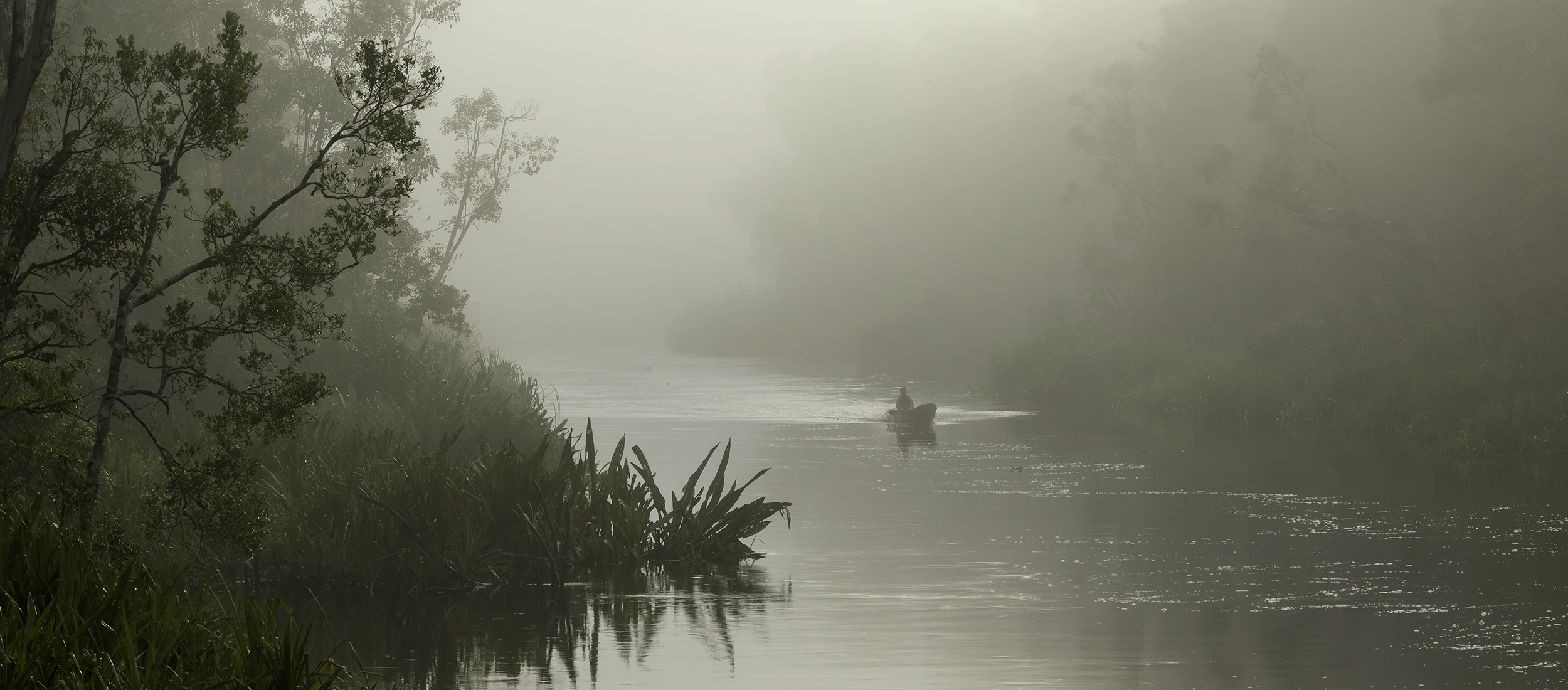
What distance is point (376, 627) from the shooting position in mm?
13992

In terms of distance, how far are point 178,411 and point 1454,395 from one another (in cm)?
2319

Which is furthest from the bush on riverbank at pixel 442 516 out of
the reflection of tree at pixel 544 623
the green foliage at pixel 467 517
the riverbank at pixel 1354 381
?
the riverbank at pixel 1354 381

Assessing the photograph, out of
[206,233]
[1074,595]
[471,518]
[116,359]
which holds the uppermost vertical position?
[206,233]

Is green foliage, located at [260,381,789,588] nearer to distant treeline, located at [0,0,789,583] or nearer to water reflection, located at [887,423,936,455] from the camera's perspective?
distant treeline, located at [0,0,789,583]

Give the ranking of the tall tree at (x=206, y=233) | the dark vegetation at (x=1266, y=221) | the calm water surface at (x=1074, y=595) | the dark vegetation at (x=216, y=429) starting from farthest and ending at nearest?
the dark vegetation at (x=1266, y=221) < the calm water surface at (x=1074, y=595) < the tall tree at (x=206, y=233) < the dark vegetation at (x=216, y=429)

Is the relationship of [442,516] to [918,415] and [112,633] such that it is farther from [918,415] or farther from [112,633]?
[918,415]

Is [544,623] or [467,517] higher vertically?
[467,517]

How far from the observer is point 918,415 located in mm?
35594

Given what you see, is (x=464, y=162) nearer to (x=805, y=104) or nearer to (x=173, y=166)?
(x=173, y=166)

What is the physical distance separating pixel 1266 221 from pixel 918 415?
16.8 metres

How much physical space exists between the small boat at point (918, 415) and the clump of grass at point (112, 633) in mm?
26513

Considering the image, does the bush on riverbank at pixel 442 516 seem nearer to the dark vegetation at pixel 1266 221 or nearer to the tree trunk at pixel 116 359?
the tree trunk at pixel 116 359

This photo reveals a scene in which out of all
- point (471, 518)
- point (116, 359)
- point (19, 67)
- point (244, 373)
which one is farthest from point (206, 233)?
point (244, 373)

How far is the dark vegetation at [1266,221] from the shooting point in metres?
32.6
